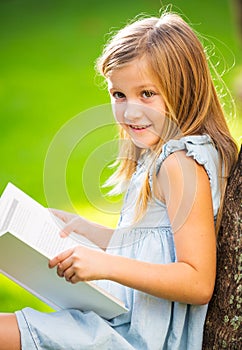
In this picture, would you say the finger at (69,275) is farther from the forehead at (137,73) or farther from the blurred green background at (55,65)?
the blurred green background at (55,65)

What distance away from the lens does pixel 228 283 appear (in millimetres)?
1925

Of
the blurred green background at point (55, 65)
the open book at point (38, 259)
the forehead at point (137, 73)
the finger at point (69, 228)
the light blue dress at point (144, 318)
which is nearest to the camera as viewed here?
the open book at point (38, 259)

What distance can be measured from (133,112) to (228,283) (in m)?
0.44

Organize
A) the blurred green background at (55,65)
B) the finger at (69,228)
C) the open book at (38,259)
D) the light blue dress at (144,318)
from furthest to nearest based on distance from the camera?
1. the blurred green background at (55,65)
2. the finger at (69,228)
3. the light blue dress at (144,318)
4. the open book at (38,259)

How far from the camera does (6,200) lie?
77.9 inches

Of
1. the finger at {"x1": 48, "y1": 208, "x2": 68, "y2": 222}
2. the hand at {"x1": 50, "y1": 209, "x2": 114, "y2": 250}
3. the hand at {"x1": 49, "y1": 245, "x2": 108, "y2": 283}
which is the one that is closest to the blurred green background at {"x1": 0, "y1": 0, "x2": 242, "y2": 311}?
the hand at {"x1": 50, "y1": 209, "x2": 114, "y2": 250}

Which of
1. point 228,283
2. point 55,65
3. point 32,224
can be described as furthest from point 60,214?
point 55,65

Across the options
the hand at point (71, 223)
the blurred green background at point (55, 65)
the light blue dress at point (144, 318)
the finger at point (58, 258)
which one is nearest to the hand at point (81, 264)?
the finger at point (58, 258)

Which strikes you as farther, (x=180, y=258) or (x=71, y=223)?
(x=71, y=223)

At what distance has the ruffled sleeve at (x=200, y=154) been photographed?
6.29 feet

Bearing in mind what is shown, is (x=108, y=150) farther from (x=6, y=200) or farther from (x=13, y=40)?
(x=13, y=40)

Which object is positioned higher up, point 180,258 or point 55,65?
point 55,65

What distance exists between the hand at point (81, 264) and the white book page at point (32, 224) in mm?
30

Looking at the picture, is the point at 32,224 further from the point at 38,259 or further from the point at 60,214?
the point at 60,214
